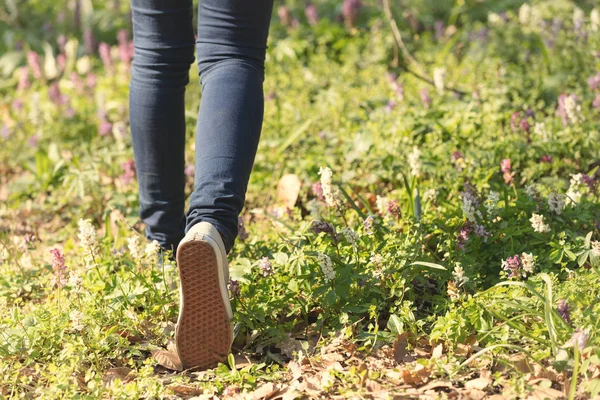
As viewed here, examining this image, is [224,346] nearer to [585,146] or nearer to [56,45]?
[585,146]

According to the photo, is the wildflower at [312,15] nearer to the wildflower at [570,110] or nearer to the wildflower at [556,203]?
the wildflower at [570,110]

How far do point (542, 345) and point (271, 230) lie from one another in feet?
4.56

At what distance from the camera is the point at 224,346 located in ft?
7.86

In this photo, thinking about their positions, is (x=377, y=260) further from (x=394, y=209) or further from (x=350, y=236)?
(x=394, y=209)

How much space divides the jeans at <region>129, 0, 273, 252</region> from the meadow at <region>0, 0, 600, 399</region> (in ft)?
1.02

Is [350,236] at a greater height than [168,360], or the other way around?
[350,236]

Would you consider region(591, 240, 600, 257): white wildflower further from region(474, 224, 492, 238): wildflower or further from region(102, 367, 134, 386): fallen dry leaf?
region(102, 367, 134, 386): fallen dry leaf

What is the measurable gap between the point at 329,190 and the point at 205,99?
533 millimetres

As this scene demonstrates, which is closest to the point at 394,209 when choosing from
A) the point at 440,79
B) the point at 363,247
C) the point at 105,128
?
the point at 363,247

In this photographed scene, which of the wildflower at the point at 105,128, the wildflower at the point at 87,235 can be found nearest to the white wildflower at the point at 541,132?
the wildflower at the point at 87,235

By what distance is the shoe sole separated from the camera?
2.23 m

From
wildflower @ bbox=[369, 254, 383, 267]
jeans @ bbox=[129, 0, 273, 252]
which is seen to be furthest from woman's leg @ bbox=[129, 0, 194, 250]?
wildflower @ bbox=[369, 254, 383, 267]

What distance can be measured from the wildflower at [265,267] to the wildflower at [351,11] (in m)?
4.02

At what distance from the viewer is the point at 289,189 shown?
3.88 metres
